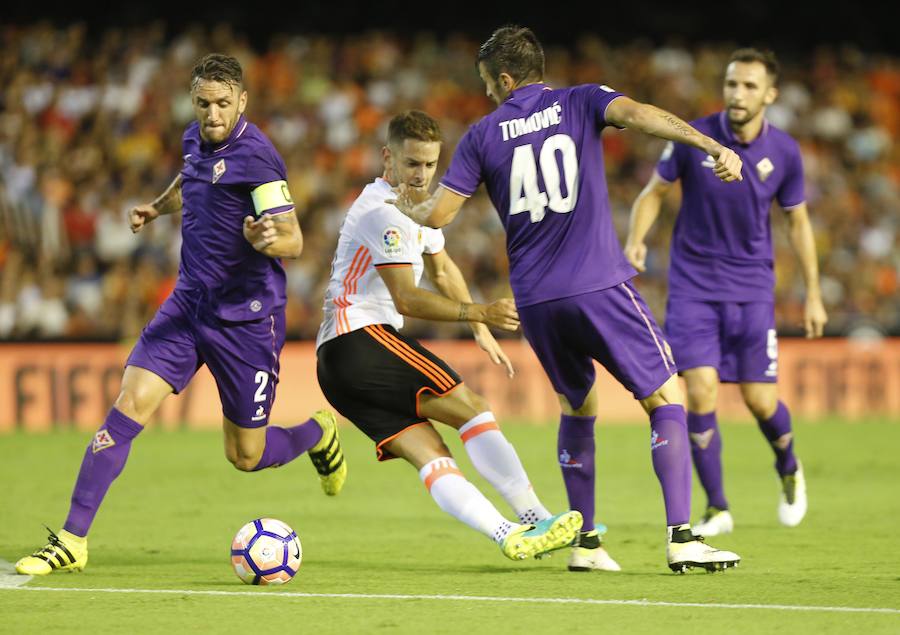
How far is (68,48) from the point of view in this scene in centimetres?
2073

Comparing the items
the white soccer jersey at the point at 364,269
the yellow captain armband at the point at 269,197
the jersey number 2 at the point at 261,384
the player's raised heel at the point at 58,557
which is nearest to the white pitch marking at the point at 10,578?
the player's raised heel at the point at 58,557

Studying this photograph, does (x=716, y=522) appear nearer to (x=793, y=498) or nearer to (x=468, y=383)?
(x=793, y=498)

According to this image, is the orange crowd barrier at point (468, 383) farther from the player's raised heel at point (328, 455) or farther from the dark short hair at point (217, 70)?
the dark short hair at point (217, 70)

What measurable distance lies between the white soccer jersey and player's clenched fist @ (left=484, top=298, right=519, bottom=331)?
28.3 inches

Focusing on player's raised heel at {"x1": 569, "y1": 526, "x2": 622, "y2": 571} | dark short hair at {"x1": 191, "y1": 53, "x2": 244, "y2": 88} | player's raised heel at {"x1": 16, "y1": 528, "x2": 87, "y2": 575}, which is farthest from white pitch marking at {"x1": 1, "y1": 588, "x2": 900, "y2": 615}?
dark short hair at {"x1": 191, "y1": 53, "x2": 244, "y2": 88}

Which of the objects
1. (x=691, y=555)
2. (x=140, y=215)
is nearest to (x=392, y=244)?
(x=140, y=215)

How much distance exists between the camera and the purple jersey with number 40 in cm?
660

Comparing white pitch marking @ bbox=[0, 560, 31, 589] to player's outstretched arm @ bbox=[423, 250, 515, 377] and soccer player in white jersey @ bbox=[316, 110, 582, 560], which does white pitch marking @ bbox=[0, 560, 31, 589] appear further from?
player's outstretched arm @ bbox=[423, 250, 515, 377]

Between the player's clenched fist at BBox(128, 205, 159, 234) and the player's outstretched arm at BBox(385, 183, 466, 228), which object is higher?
the player's clenched fist at BBox(128, 205, 159, 234)

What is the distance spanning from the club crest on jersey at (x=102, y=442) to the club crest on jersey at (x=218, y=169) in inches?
55.5

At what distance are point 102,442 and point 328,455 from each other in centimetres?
171

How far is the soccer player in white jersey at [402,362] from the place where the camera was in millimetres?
6863

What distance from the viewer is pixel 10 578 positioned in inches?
267

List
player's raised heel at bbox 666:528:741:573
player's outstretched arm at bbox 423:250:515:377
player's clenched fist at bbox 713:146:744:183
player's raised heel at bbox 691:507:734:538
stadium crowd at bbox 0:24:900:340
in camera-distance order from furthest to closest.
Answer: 1. stadium crowd at bbox 0:24:900:340
2. player's raised heel at bbox 691:507:734:538
3. player's outstretched arm at bbox 423:250:515:377
4. player's raised heel at bbox 666:528:741:573
5. player's clenched fist at bbox 713:146:744:183
